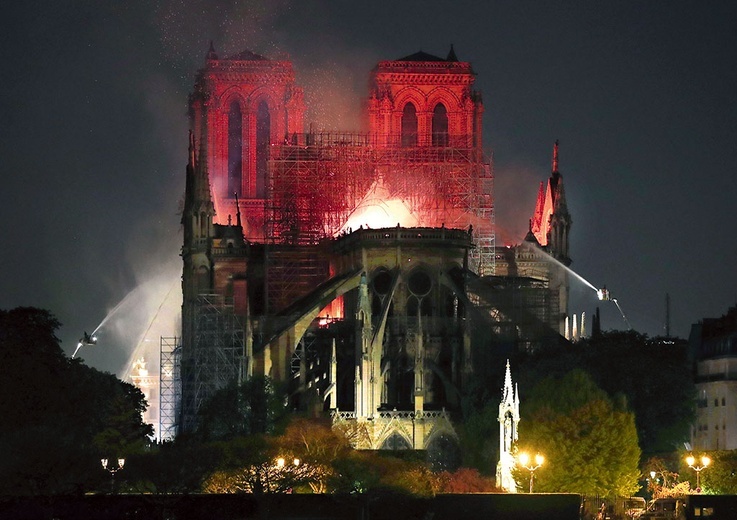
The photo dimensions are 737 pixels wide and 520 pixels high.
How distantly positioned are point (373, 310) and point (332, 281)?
8.56ft

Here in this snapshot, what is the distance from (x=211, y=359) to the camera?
132 m

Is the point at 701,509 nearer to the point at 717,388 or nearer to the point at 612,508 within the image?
the point at 612,508

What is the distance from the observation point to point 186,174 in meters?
148

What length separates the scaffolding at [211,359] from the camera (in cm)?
13150

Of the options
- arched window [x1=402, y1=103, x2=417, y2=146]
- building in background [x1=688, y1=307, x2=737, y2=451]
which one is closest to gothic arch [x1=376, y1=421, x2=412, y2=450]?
building in background [x1=688, y1=307, x2=737, y2=451]

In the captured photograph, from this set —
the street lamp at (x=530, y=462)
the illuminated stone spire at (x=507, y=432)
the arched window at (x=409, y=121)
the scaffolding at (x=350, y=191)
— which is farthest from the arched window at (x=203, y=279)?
the street lamp at (x=530, y=462)

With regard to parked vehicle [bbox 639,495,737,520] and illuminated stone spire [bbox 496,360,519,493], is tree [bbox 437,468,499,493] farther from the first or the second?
parked vehicle [bbox 639,495,737,520]

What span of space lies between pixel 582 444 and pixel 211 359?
26870 mm

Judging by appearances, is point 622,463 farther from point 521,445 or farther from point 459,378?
point 459,378

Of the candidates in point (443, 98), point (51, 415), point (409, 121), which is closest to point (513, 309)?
point (443, 98)

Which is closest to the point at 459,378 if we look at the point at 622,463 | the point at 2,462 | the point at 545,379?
the point at 545,379

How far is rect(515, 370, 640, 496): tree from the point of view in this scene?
110188 mm

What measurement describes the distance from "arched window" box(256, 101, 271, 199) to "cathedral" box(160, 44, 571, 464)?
5.4 inches

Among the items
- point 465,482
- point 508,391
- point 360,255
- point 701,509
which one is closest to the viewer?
point 701,509
